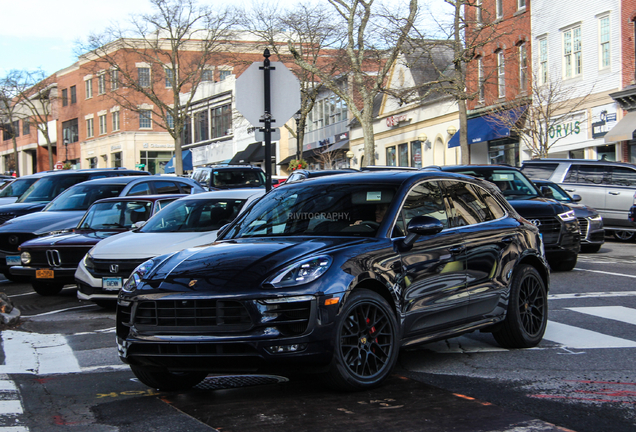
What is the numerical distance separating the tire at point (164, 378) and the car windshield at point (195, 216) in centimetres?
514

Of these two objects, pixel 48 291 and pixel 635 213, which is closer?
pixel 48 291

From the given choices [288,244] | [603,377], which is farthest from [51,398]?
[603,377]

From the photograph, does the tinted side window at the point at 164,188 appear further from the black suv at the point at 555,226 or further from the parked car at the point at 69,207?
the black suv at the point at 555,226

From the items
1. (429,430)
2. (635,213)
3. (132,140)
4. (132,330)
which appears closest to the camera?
(429,430)

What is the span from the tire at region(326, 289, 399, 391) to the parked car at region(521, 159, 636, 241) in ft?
50.9

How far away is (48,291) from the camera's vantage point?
1295 cm

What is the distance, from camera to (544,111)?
3278 cm

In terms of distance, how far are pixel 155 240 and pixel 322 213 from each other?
4.72 metres

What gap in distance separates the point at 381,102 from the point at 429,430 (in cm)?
4585

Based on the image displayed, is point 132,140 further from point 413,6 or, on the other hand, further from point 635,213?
point 635,213

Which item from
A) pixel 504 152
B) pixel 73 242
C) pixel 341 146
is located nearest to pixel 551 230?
pixel 73 242

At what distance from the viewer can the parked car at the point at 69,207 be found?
1423 cm

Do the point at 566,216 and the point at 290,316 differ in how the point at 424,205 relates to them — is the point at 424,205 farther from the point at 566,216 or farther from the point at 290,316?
the point at 566,216

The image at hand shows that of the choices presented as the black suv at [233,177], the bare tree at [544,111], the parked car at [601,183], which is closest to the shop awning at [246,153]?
the bare tree at [544,111]
